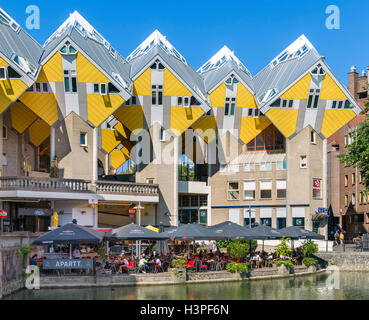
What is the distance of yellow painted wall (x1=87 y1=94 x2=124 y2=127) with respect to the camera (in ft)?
201

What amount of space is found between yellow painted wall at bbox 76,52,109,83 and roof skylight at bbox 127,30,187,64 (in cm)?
914

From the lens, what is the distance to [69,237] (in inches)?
1583

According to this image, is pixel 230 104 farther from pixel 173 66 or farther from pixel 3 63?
pixel 3 63

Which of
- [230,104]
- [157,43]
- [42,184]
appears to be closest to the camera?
[42,184]

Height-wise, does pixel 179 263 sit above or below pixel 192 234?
below

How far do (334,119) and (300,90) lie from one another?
5006 mm

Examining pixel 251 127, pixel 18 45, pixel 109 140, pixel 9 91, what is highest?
pixel 18 45

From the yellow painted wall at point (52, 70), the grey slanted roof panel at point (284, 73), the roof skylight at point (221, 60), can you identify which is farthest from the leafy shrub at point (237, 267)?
the roof skylight at point (221, 60)

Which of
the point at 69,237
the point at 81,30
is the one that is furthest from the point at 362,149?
the point at 81,30

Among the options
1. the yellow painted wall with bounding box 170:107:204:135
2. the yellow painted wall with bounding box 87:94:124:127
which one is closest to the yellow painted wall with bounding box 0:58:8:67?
the yellow painted wall with bounding box 87:94:124:127

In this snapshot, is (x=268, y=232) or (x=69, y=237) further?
(x=268, y=232)

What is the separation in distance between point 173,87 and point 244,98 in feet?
29.9

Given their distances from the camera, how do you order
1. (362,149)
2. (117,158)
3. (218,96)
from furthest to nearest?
1. (117,158)
2. (218,96)
3. (362,149)
